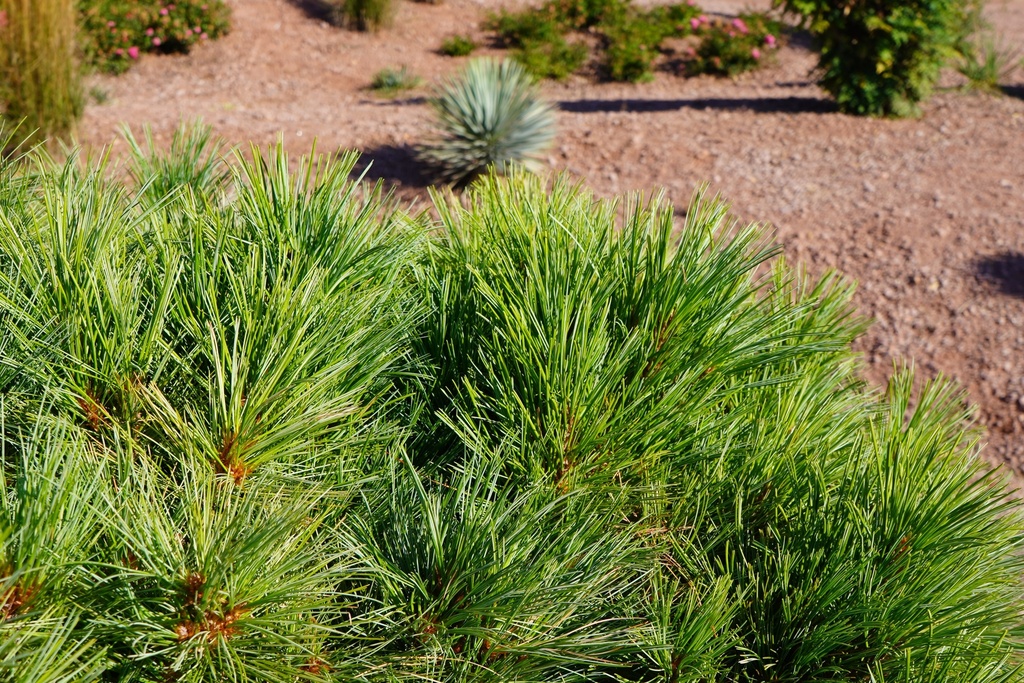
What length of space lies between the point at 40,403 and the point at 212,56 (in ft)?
29.9

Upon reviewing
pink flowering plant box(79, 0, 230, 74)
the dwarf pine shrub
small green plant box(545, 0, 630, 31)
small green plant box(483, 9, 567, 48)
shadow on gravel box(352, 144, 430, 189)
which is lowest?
pink flowering plant box(79, 0, 230, 74)

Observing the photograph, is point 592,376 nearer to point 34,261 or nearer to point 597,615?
point 597,615

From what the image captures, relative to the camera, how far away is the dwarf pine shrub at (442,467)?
1151 millimetres

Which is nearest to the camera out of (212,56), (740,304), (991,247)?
(740,304)

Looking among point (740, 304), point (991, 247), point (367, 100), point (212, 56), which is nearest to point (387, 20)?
point (212, 56)

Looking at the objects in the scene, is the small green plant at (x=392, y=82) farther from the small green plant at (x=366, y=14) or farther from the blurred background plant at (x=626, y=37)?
the small green plant at (x=366, y=14)

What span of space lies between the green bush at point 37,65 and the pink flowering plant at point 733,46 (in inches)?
241

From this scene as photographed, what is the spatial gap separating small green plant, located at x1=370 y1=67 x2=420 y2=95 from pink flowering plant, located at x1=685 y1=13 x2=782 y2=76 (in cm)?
294

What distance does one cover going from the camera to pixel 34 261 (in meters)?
1.41

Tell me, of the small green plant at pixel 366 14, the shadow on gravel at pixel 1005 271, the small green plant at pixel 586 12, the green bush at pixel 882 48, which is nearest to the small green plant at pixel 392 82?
the small green plant at pixel 366 14

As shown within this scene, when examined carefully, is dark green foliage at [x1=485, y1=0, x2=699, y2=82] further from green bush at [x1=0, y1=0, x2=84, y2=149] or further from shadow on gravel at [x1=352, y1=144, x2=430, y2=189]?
green bush at [x1=0, y1=0, x2=84, y2=149]

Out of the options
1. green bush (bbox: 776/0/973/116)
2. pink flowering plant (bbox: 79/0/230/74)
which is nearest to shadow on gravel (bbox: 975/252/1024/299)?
green bush (bbox: 776/0/973/116)

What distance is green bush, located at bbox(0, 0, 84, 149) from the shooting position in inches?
202

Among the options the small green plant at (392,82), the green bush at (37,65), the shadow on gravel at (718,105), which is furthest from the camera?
the small green plant at (392,82)
